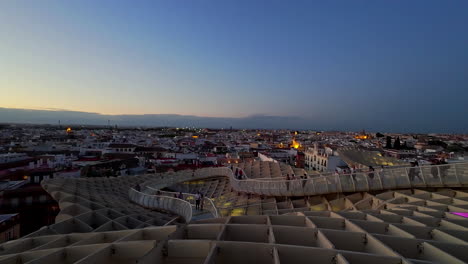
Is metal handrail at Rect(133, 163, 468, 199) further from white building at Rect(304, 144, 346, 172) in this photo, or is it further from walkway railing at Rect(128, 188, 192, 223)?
white building at Rect(304, 144, 346, 172)

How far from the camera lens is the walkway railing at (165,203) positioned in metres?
17.6

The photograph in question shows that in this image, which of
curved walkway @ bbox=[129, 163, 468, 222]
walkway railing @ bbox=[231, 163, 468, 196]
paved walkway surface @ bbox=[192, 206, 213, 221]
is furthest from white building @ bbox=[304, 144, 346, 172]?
paved walkway surface @ bbox=[192, 206, 213, 221]

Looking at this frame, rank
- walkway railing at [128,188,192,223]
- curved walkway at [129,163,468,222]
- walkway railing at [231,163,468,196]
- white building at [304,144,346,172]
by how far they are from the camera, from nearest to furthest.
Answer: walkway railing at [231,163,468,196] → curved walkway at [129,163,468,222] → walkway railing at [128,188,192,223] → white building at [304,144,346,172]

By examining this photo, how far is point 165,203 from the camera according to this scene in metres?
20.1

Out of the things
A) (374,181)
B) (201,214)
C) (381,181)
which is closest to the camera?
(381,181)

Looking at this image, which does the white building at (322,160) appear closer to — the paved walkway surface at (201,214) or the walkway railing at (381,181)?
the walkway railing at (381,181)

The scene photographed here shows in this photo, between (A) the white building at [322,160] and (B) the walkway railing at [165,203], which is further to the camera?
(A) the white building at [322,160]

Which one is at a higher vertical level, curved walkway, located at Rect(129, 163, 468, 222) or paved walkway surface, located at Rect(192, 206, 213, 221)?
curved walkway, located at Rect(129, 163, 468, 222)

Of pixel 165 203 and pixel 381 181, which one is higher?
pixel 381 181

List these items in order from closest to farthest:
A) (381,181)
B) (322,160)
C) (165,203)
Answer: (381,181), (165,203), (322,160)

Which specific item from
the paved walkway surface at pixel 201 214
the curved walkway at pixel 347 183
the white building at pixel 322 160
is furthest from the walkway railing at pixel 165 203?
the white building at pixel 322 160

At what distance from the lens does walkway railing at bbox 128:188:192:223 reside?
1760cm

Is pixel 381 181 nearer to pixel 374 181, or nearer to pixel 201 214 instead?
pixel 374 181

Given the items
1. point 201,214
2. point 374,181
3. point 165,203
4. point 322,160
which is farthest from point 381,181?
point 322,160
